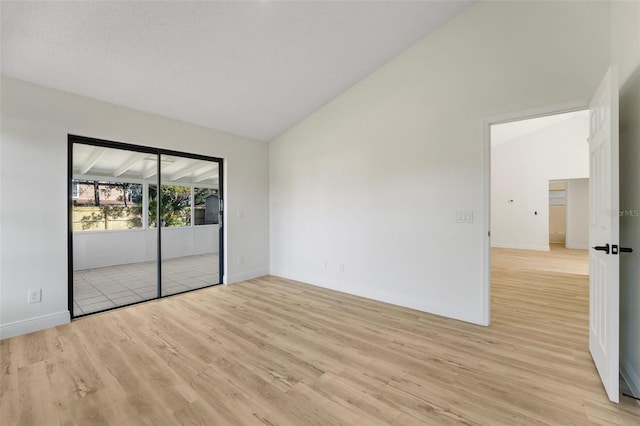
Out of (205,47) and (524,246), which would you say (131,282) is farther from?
(524,246)

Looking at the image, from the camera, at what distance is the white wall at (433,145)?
2.59 metres

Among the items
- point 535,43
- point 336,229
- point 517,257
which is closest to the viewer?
point 535,43

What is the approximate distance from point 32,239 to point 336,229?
3550mm

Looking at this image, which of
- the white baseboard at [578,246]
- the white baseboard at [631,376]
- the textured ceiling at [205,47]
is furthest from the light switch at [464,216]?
the white baseboard at [578,246]

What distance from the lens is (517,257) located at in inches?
275

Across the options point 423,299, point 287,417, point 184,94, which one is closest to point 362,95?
point 184,94

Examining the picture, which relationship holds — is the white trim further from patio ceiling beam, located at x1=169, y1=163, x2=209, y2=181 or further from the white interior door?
patio ceiling beam, located at x1=169, y1=163, x2=209, y2=181

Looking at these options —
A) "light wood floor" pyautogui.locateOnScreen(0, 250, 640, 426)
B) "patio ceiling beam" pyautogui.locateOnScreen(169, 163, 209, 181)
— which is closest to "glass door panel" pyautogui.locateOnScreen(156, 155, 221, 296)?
"patio ceiling beam" pyautogui.locateOnScreen(169, 163, 209, 181)

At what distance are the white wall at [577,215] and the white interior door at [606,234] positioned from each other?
347 inches

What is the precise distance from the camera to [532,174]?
8.23 m

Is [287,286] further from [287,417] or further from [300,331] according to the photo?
[287,417]

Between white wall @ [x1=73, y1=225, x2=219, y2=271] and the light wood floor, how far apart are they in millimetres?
2374

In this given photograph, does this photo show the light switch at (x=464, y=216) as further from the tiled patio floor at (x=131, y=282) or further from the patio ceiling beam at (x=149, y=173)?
the patio ceiling beam at (x=149, y=173)

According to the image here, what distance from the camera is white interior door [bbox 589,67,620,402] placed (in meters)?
1.71
